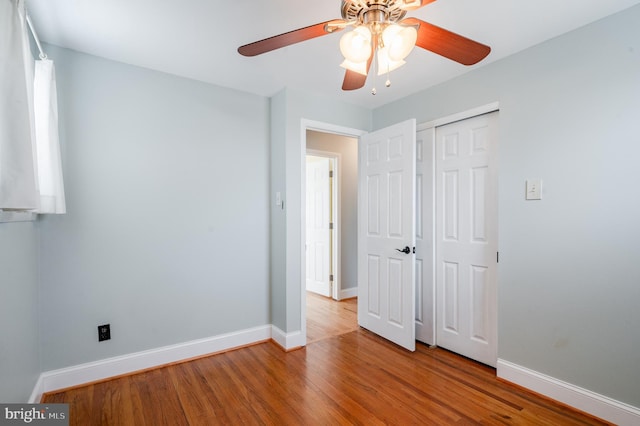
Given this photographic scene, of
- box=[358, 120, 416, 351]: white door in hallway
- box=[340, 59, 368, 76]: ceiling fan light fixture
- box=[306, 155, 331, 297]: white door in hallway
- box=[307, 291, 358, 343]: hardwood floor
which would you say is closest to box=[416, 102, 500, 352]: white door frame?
box=[358, 120, 416, 351]: white door in hallway

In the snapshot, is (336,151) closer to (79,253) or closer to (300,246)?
(300,246)

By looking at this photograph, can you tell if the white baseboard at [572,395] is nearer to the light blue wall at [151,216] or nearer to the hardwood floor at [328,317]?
the hardwood floor at [328,317]

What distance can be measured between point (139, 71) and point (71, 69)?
428mm

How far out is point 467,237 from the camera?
252 centimetres

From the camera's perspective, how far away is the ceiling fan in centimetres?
117

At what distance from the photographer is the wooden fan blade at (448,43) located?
3.98 ft

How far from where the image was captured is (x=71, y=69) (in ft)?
6.91

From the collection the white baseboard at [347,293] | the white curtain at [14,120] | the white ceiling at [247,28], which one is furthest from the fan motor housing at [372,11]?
the white baseboard at [347,293]

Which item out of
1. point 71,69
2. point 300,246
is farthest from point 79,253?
point 300,246

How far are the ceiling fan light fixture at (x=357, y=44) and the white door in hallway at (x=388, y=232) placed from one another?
1511mm

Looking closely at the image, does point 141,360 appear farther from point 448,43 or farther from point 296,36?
point 448,43

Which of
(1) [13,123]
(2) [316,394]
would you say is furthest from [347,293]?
(1) [13,123]

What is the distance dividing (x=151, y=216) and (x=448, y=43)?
7.73 feet

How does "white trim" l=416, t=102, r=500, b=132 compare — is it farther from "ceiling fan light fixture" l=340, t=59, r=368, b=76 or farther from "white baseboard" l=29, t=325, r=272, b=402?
"white baseboard" l=29, t=325, r=272, b=402
